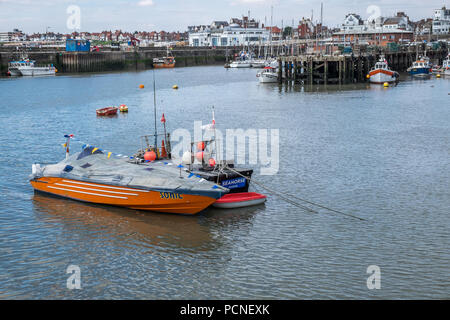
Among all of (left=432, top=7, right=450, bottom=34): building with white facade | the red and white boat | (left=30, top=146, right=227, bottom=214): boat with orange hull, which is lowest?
(left=30, top=146, right=227, bottom=214): boat with orange hull

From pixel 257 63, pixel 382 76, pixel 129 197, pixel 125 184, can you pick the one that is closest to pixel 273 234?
pixel 129 197

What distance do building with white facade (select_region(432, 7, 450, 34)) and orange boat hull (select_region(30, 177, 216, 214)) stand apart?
18286cm

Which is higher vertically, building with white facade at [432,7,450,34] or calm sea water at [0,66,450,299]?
building with white facade at [432,7,450,34]

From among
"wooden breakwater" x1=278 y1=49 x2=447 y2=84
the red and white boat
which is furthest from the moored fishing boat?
the red and white boat

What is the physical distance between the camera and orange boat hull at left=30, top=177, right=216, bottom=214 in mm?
19312

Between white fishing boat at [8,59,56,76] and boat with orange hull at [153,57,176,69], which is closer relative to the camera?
white fishing boat at [8,59,56,76]

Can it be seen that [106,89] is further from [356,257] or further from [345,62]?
[356,257]

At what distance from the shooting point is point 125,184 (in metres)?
19.9

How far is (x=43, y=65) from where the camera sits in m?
110

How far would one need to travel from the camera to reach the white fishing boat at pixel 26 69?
10412 centimetres

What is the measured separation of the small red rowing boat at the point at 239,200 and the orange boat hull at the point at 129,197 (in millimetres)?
1062

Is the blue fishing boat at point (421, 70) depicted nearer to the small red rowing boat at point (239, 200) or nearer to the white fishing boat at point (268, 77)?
the white fishing boat at point (268, 77)

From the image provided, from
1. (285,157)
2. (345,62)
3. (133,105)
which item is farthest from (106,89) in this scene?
(285,157)

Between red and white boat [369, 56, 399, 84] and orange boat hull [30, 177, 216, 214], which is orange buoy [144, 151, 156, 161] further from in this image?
red and white boat [369, 56, 399, 84]
